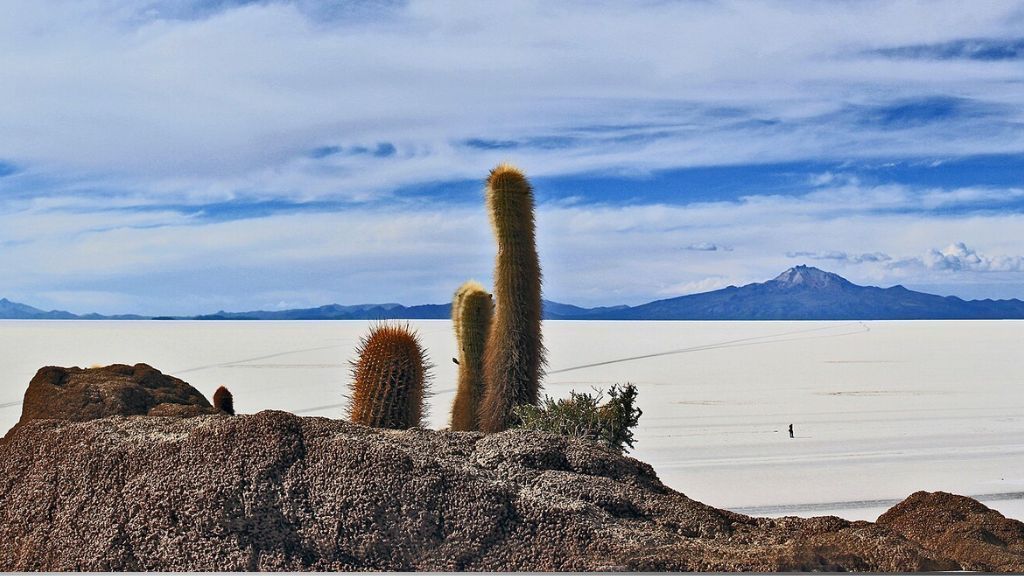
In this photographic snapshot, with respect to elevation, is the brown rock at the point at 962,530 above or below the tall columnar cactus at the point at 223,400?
below

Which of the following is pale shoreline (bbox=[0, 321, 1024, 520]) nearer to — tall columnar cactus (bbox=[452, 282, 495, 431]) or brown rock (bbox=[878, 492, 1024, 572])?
brown rock (bbox=[878, 492, 1024, 572])

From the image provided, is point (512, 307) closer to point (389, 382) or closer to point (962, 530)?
point (389, 382)

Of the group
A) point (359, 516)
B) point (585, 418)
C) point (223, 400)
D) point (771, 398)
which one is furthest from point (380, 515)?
point (771, 398)

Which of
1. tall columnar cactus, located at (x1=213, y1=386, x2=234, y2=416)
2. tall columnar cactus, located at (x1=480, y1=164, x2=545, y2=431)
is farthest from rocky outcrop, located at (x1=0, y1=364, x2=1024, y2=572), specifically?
tall columnar cactus, located at (x1=213, y1=386, x2=234, y2=416)

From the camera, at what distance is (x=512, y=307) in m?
7.23

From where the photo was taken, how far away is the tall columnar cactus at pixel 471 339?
26.0ft

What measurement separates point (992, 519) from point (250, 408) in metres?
11.9

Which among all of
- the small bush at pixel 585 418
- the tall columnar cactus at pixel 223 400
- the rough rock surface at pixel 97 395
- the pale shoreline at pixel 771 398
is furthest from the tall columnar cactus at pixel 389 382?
the pale shoreline at pixel 771 398

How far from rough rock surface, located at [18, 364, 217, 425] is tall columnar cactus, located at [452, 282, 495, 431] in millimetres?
2111

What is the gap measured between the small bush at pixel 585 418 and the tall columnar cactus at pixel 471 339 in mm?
1211

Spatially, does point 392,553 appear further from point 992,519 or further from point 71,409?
point 71,409

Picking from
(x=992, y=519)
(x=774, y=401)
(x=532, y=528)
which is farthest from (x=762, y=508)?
(x=774, y=401)

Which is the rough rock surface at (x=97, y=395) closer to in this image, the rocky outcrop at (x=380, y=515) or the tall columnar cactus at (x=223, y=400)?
the tall columnar cactus at (x=223, y=400)

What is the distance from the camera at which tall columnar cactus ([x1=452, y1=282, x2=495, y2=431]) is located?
793cm
